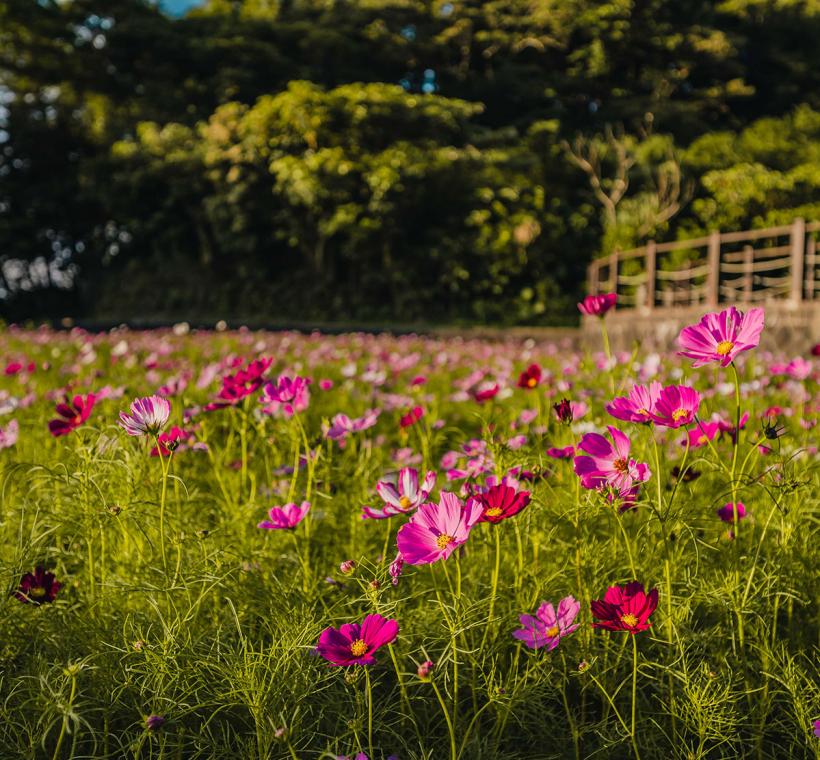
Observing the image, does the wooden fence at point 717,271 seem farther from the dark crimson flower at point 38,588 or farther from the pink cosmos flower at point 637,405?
the dark crimson flower at point 38,588

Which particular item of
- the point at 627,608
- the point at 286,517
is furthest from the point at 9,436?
the point at 627,608

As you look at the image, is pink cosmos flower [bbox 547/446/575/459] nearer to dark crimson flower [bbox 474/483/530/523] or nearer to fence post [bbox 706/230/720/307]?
dark crimson flower [bbox 474/483/530/523]

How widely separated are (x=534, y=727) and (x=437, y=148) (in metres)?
16.9

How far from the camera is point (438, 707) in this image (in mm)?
1097

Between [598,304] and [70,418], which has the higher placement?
[598,304]

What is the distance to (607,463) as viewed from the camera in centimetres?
103

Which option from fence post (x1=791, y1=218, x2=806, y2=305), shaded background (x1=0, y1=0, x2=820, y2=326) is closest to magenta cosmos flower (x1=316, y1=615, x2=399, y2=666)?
fence post (x1=791, y1=218, x2=806, y2=305)

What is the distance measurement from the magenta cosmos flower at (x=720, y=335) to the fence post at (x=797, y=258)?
7880 millimetres

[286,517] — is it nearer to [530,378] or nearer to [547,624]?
[547,624]

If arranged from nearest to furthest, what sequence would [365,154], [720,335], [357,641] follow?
[357,641]
[720,335]
[365,154]

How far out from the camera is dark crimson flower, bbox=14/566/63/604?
1.08 metres

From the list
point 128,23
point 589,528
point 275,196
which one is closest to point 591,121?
point 275,196

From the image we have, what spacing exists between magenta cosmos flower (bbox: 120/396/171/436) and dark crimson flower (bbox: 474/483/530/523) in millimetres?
481

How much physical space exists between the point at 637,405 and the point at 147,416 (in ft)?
2.36
